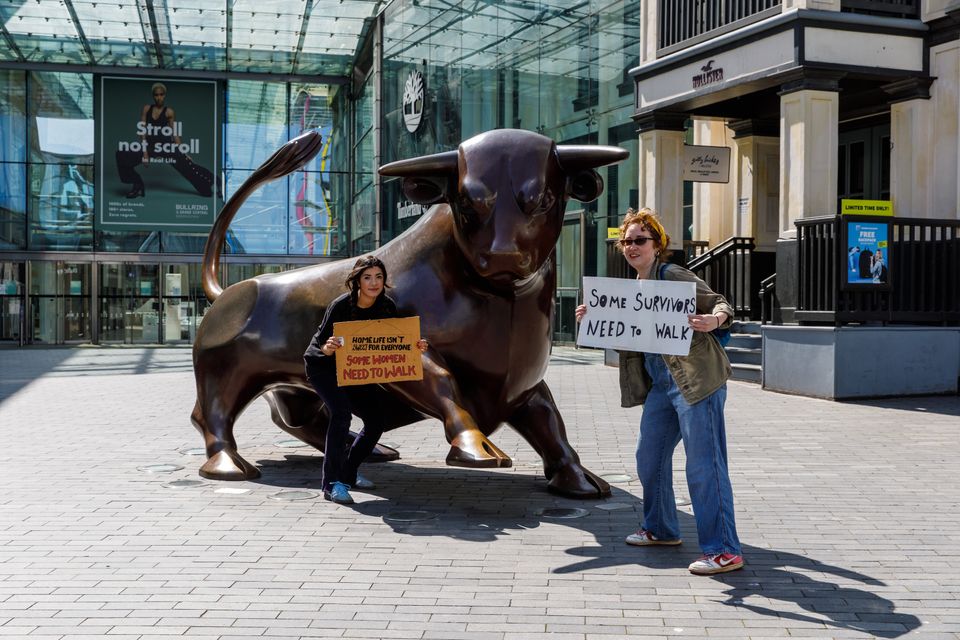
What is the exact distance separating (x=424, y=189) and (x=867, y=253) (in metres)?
7.61

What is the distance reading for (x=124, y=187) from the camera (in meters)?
27.9

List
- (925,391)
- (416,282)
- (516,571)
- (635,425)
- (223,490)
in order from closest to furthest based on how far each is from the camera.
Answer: (516,571) < (416,282) < (223,490) < (635,425) < (925,391)

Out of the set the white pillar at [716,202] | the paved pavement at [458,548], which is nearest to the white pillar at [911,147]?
the white pillar at [716,202]

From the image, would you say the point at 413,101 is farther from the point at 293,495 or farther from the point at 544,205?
the point at 544,205

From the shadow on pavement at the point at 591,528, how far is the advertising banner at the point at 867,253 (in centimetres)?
606

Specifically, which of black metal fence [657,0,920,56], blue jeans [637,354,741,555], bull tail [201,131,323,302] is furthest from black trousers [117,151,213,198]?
blue jeans [637,354,741,555]

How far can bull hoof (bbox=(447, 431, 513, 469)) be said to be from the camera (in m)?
4.80

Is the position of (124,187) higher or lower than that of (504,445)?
higher

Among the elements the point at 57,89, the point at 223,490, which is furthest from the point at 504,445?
the point at 57,89

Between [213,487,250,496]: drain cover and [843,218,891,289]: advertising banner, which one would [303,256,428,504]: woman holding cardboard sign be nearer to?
[213,487,250,496]: drain cover

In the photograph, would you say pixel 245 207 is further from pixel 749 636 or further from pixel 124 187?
pixel 749 636

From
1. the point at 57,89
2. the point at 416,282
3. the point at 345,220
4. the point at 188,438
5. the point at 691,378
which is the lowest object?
the point at 188,438

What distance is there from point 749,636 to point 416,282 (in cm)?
300

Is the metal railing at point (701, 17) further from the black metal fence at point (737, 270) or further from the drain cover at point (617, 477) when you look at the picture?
the drain cover at point (617, 477)
